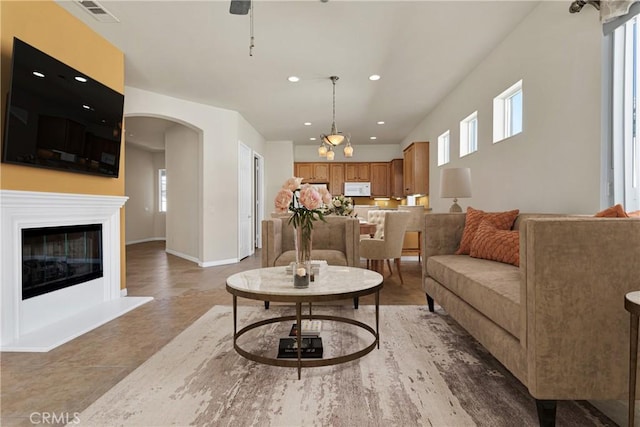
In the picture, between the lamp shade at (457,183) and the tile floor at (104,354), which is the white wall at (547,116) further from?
the tile floor at (104,354)

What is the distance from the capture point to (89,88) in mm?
3168

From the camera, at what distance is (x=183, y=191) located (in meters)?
7.12

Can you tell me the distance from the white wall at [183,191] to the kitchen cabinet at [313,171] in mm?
3354

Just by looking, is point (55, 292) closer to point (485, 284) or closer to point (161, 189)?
point (485, 284)

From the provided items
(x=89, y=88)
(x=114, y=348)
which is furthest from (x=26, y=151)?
(x=114, y=348)

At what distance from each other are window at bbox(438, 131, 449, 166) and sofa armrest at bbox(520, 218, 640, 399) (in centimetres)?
483

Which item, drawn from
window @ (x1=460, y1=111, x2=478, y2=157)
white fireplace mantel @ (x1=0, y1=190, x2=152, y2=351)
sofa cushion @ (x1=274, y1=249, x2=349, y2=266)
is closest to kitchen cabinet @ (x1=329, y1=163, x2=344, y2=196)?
window @ (x1=460, y1=111, x2=478, y2=157)

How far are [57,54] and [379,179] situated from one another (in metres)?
7.78

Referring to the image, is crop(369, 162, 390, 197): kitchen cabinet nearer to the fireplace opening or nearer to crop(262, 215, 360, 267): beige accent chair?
crop(262, 215, 360, 267): beige accent chair

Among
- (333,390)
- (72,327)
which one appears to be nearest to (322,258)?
(333,390)

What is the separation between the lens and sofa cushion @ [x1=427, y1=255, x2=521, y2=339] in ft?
5.36

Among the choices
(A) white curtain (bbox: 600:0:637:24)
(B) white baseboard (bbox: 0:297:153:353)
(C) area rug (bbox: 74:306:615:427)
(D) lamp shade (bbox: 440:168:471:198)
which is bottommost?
(B) white baseboard (bbox: 0:297:153:353)

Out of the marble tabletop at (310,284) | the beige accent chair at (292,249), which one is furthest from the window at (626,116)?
the beige accent chair at (292,249)

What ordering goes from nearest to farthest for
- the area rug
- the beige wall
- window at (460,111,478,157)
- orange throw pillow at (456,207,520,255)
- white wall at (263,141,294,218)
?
the area rug
the beige wall
orange throw pillow at (456,207,520,255)
window at (460,111,478,157)
white wall at (263,141,294,218)
